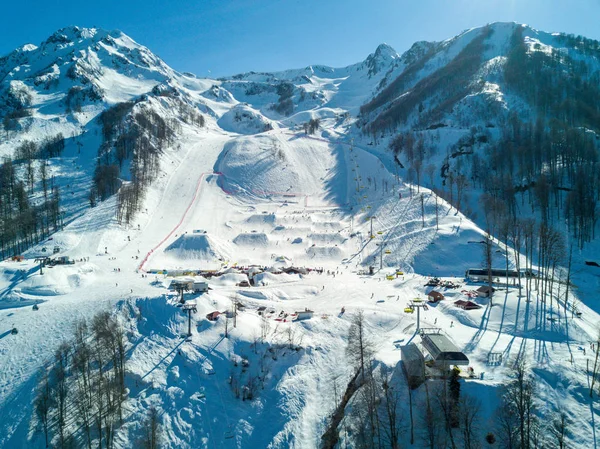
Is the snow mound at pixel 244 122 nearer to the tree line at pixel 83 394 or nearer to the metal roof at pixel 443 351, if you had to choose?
the tree line at pixel 83 394

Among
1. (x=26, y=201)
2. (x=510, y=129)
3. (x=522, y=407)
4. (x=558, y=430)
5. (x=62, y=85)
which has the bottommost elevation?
(x=558, y=430)

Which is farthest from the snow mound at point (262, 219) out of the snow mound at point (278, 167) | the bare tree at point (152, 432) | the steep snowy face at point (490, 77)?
the steep snowy face at point (490, 77)

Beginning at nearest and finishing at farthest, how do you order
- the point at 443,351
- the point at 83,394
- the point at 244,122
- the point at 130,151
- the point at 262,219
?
the point at 443,351 → the point at 83,394 → the point at 262,219 → the point at 130,151 → the point at 244,122

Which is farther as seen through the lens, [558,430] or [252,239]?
[252,239]

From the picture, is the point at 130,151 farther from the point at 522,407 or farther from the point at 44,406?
the point at 522,407

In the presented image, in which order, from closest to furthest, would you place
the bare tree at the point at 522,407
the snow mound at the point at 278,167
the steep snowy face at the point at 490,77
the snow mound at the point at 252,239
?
the bare tree at the point at 522,407
the snow mound at the point at 252,239
the snow mound at the point at 278,167
the steep snowy face at the point at 490,77

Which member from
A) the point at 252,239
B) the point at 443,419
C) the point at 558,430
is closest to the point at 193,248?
the point at 252,239
